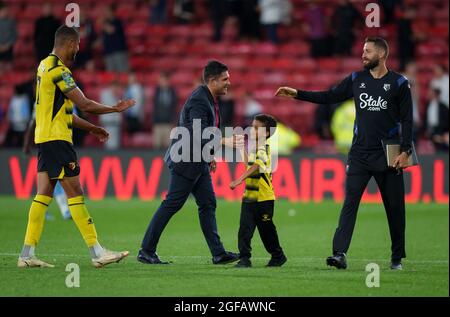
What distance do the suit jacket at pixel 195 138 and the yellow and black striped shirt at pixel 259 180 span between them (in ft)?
1.38

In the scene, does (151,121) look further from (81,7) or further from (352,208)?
(352,208)

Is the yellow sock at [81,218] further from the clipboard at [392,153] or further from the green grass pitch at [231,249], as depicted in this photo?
the clipboard at [392,153]

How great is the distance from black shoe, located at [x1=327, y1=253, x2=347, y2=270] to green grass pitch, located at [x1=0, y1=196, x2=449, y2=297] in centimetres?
9

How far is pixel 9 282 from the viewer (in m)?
9.27

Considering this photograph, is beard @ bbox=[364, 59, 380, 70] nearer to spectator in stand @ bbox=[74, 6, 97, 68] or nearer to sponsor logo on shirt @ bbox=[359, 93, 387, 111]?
sponsor logo on shirt @ bbox=[359, 93, 387, 111]

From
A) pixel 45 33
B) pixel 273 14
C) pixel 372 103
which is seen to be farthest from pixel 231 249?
pixel 273 14

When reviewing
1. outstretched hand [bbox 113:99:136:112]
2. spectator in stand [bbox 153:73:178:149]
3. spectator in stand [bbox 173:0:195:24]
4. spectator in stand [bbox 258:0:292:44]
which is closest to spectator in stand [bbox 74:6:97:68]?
spectator in stand [bbox 173:0:195:24]

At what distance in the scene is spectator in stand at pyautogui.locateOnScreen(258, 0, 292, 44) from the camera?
24.8 metres

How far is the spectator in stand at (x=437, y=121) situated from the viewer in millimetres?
20967

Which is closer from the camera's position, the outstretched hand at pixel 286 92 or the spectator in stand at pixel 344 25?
the outstretched hand at pixel 286 92

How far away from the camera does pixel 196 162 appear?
10.8 metres

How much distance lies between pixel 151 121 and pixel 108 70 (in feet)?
6.80

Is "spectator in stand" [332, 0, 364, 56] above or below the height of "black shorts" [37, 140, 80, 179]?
above

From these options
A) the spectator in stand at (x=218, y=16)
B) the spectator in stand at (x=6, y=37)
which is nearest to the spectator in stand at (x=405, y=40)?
the spectator in stand at (x=218, y=16)
